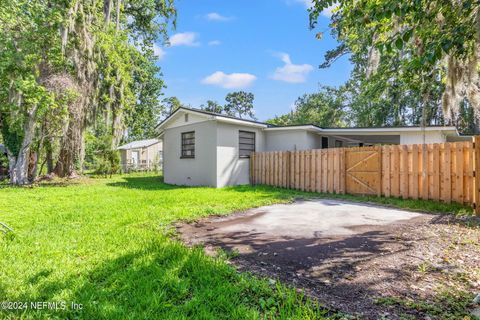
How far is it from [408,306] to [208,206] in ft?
15.9

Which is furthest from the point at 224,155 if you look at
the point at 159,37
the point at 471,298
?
the point at 159,37

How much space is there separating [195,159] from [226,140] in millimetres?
1782

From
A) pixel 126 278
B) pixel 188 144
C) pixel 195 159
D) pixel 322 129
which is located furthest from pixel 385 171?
pixel 188 144

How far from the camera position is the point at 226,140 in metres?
10.9

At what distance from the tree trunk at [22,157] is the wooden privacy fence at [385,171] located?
9147 millimetres

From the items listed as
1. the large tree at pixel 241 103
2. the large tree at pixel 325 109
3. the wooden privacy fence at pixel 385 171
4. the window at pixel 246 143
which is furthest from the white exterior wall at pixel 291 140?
the large tree at pixel 241 103

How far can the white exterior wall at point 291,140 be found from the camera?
12.0 m

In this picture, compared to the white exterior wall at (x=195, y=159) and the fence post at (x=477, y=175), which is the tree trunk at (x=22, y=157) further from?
the fence post at (x=477, y=175)

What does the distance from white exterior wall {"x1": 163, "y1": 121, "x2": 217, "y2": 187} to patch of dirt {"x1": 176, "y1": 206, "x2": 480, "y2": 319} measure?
19.9 ft

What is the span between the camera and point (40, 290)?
8.09 ft

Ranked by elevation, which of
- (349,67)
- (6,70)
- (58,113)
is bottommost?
(58,113)

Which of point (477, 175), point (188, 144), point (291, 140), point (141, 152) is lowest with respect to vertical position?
point (477, 175)

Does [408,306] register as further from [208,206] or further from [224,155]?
[224,155]

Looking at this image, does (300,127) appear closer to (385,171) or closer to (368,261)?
(385,171)
